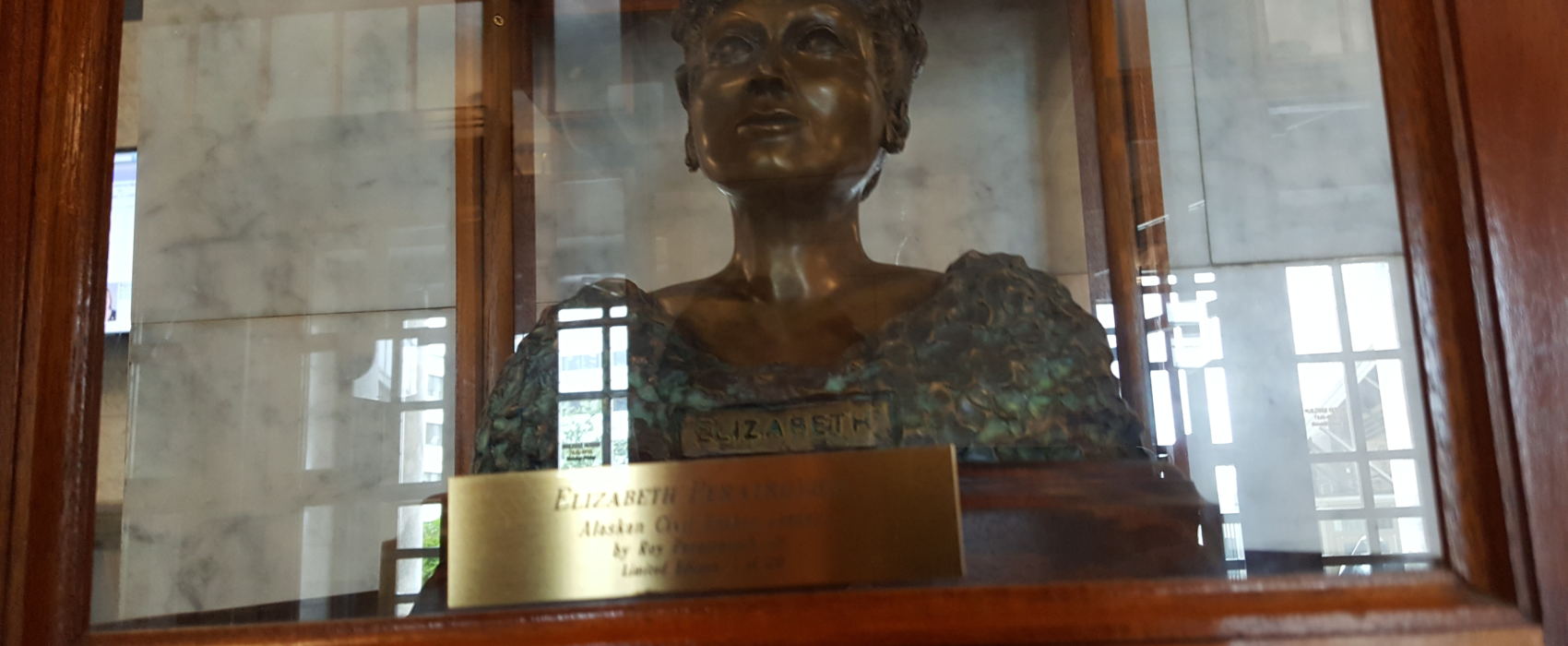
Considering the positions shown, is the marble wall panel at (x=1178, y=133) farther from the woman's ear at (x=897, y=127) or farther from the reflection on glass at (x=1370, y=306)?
the woman's ear at (x=897, y=127)

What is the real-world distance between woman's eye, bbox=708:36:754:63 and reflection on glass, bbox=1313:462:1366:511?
0.90m

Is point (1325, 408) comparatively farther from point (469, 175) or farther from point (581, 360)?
point (469, 175)

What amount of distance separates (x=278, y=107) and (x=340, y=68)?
0.26 feet

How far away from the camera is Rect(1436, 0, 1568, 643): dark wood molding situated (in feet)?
3.14

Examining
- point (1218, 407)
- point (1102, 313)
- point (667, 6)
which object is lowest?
point (1218, 407)

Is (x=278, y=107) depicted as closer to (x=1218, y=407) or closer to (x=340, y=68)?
(x=340, y=68)

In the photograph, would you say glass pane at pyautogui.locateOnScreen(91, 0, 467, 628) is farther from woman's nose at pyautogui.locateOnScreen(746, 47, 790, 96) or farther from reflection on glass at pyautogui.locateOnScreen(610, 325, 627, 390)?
woman's nose at pyautogui.locateOnScreen(746, 47, 790, 96)

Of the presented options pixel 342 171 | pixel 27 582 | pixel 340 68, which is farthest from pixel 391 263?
pixel 27 582

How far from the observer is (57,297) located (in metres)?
1.12

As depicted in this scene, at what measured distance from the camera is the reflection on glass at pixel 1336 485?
3.45 feet

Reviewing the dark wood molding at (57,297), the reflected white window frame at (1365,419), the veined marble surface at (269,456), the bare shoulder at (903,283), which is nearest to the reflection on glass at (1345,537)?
the reflected white window frame at (1365,419)

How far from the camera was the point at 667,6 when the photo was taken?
1.68 m

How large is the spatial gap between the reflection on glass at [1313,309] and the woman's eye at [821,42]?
0.75 m

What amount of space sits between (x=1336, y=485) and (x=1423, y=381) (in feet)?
0.37
